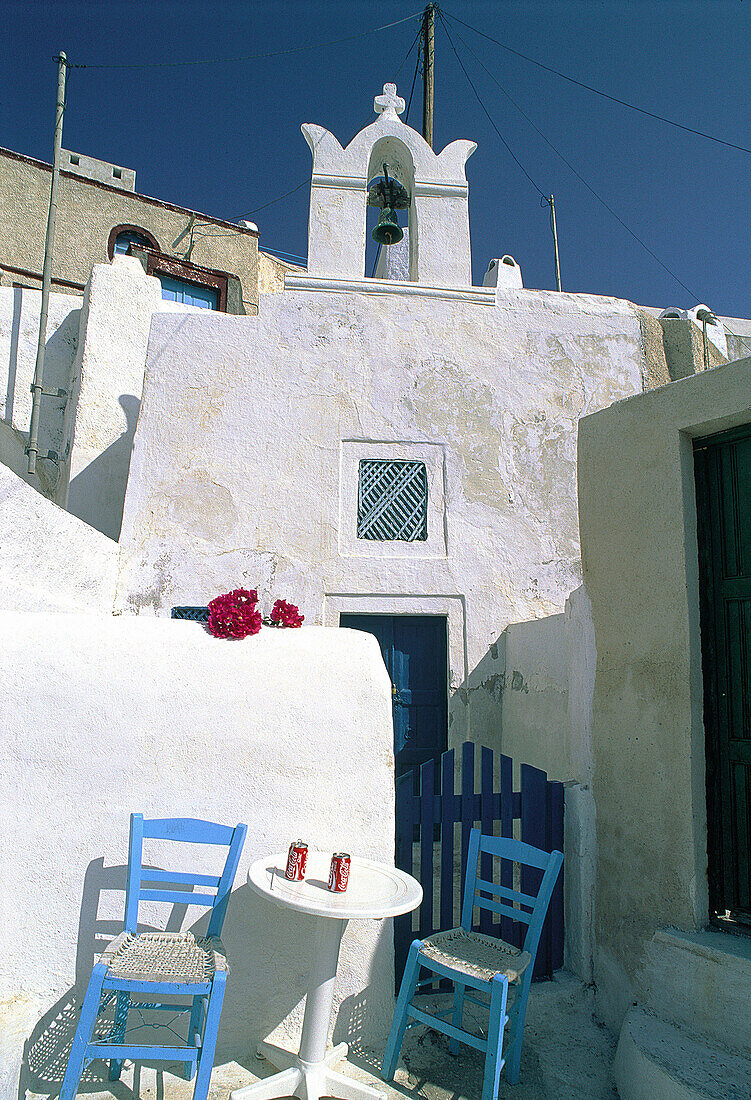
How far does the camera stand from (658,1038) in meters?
3.37

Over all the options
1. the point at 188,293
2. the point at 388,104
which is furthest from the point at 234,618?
the point at 188,293

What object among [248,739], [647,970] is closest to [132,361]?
[248,739]

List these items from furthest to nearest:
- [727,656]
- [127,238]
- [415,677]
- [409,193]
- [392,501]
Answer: [127,238] → [409,193] → [392,501] → [415,677] → [727,656]

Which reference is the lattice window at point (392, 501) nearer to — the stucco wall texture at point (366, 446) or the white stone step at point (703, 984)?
the stucco wall texture at point (366, 446)

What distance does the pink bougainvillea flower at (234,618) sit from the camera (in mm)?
3887

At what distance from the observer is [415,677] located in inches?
281

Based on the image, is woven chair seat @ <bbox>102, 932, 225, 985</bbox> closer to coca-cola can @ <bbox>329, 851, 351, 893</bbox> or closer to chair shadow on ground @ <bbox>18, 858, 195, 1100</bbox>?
chair shadow on ground @ <bbox>18, 858, 195, 1100</bbox>

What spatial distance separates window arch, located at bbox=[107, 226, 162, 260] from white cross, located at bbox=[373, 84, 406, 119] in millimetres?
7529

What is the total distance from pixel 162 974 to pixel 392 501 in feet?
16.3

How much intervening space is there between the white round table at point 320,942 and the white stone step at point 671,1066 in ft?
3.84

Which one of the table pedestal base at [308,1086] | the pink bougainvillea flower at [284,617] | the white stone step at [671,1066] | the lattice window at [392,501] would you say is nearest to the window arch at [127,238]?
the lattice window at [392,501]

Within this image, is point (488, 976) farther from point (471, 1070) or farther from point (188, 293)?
point (188, 293)

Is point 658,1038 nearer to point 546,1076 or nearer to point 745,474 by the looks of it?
point 546,1076

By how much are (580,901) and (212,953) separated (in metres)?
2.24
